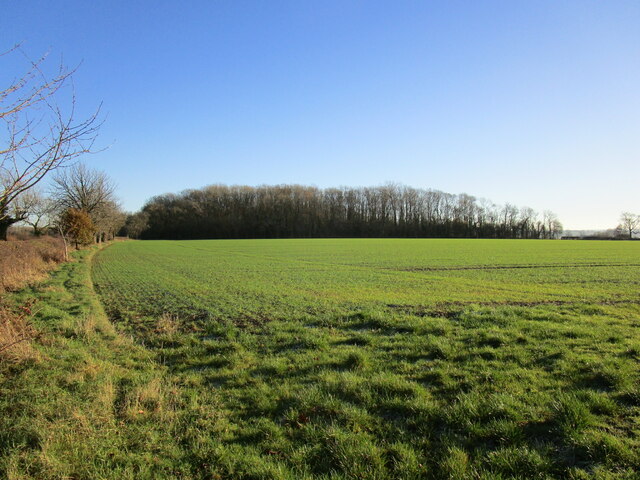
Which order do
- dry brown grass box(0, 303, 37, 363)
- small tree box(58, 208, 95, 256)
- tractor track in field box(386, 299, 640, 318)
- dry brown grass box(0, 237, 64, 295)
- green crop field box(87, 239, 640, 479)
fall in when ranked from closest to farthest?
green crop field box(87, 239, 640, 479) → dry brown grass box(0, 303, 37, 363) → tractor track in field box(386, 299, 640, 318) → dry brown grass box(0, 237, 64, 295) → small tree box(58, 208, 95, 256)

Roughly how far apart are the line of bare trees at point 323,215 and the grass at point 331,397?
130328 mm

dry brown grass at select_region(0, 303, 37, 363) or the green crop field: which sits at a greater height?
dry brown grass at select_region(0, 303, 37, 363)

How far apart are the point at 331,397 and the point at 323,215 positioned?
5693 inches

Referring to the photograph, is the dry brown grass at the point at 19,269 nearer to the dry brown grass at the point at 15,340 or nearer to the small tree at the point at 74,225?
the dry brown grass at the point at 15,340

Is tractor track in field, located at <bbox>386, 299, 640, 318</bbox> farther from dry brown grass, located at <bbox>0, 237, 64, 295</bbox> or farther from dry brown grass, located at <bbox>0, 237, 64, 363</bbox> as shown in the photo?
dry brown grass, located at <bbox>0, 237, 64, 295</bbox>

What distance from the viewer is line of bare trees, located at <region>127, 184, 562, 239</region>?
454 ft

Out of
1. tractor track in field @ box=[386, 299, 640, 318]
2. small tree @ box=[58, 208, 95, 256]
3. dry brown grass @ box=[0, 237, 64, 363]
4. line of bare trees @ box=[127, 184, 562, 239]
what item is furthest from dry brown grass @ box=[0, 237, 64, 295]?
line of bare trees @ box=[127, 184, 562, 239]

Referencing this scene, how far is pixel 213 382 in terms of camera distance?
22.6ft

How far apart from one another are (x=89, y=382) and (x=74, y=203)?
65.4m

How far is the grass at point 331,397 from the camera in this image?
4227mm

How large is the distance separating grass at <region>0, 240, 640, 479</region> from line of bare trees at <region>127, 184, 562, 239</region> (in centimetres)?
13033

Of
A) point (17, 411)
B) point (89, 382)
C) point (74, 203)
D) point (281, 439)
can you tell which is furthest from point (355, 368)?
point (74, 203)

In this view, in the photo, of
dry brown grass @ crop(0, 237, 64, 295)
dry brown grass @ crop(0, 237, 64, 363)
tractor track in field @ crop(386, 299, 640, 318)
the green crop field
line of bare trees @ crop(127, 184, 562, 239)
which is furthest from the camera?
line of bare trees @ crop(127, 184, 562, 239)

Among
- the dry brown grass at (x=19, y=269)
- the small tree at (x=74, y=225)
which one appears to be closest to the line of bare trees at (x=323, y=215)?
the small tree at (x=74, y=225)
